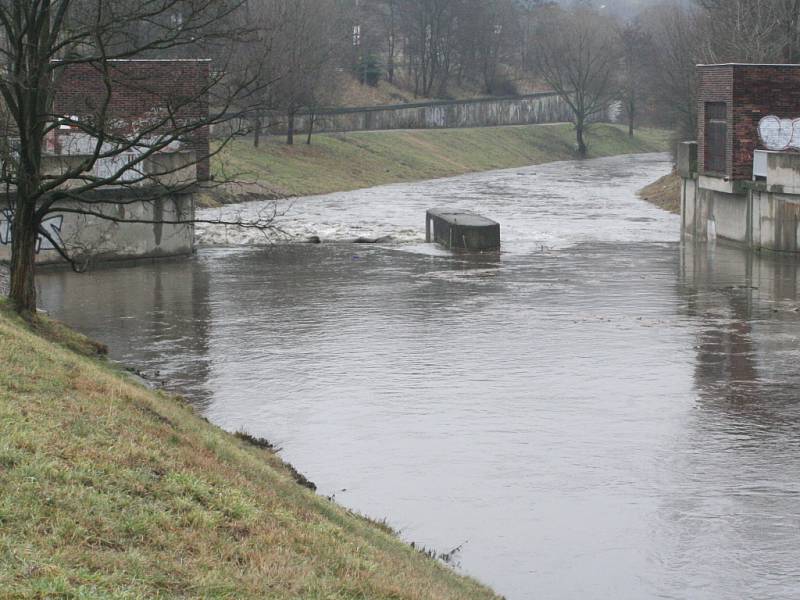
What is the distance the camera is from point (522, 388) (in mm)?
19719

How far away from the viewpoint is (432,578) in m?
9.87

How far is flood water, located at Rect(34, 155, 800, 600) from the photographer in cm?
1282

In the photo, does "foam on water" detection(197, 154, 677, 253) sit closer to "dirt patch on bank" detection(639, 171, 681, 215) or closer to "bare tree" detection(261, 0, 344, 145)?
"dirt patch on bank" detection(639, 171, 681, 215)

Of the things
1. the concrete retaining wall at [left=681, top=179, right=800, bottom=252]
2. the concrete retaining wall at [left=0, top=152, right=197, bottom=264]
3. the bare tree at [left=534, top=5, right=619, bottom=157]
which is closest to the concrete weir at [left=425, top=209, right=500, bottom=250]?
the concrete retaining wall at [left=681, top=179, right=800, bottom=252]

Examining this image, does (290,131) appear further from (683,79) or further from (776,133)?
(776,133)

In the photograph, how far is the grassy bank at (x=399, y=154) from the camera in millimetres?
66688

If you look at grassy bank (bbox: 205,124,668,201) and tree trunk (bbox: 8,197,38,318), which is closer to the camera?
tree trunk (bbox: 8,197,38,318)

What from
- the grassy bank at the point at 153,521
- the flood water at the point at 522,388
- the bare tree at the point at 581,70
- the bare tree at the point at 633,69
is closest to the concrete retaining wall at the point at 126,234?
the flood water at the point at 522,388

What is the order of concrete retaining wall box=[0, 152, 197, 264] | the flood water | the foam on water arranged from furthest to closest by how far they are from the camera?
1. the foam on water
2. concrete retaining wall box=[0, 152, 197, 264]
3. the flood water

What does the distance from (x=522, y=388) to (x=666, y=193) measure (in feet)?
145

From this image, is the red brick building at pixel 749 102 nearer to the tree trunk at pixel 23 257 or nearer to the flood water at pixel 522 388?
the flood water at pixel 522 388

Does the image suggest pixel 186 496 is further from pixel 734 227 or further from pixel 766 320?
pixel 734 227

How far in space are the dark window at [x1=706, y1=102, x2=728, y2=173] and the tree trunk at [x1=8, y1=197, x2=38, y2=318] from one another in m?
25.2

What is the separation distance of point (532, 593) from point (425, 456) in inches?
181
